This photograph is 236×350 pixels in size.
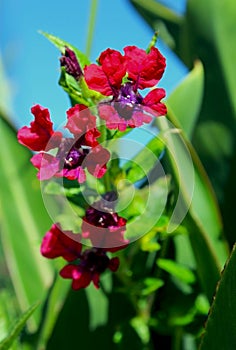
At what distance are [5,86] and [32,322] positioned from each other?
96 cm

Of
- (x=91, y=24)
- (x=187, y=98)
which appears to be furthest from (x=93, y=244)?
(x=91, y=24)

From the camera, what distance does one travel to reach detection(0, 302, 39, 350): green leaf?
1.66 ft

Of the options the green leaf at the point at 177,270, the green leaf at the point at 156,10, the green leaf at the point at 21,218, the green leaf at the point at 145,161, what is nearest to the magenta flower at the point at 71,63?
the green leaf at the point at 145,161

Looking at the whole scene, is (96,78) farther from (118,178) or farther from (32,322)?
(32,322)

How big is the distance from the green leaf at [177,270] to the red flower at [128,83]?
203mm

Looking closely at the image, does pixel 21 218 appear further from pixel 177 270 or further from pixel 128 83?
pixel 128 83

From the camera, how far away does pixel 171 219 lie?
0.60 m

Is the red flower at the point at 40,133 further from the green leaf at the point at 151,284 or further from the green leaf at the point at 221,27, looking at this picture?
the green leaf at the point at 221,27

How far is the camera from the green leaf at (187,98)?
0.72 metres

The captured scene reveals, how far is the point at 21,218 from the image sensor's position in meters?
0.92

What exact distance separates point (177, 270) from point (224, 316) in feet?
0.56

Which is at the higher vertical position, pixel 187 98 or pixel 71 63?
pixel 71 63

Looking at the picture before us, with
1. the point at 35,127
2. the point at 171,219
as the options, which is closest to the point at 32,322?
the point at 171,219

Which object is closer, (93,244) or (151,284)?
(93,244)
